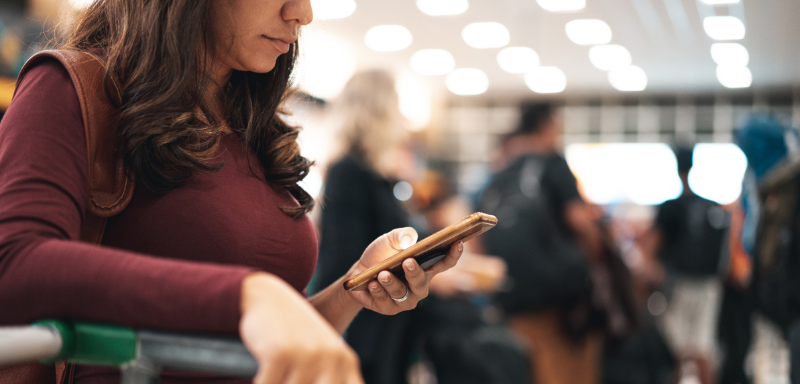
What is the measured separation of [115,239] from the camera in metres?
0.91

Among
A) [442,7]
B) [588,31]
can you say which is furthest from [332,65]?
[588,31]

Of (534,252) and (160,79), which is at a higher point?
(160,79)

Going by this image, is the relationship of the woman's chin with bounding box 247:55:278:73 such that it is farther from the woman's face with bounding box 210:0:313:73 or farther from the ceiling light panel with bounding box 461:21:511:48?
the ceiling light panel with bounding box 461:21:511:48

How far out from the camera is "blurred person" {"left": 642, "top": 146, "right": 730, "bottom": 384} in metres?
5.05

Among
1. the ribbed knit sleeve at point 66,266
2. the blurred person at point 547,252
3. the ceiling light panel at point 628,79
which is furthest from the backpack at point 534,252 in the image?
the ceiling light panel at point 628,79

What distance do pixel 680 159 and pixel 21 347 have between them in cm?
543

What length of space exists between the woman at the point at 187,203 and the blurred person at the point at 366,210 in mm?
1431

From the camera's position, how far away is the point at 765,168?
9.60ft

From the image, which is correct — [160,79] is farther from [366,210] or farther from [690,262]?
[690,262]

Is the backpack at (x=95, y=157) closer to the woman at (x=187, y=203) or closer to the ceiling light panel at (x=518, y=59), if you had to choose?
the woman at (x=187, y=203)

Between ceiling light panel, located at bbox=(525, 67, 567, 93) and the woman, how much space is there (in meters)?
12.0

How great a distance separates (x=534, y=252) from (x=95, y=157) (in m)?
2.89

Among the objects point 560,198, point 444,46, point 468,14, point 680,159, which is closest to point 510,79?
point 444,46

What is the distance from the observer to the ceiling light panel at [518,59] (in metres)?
11.4
